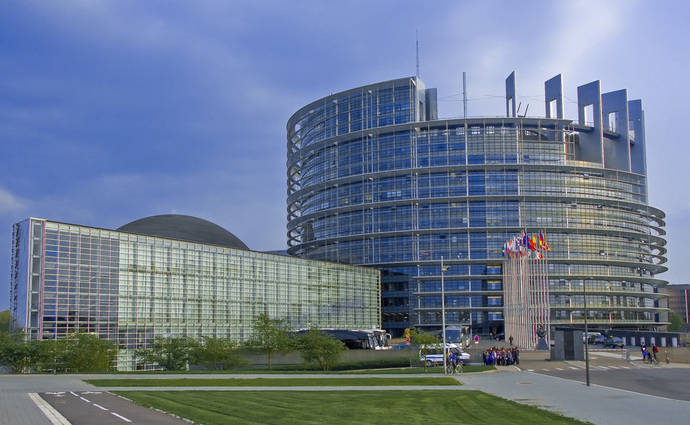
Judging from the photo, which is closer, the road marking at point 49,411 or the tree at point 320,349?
the road marking at point 49,411

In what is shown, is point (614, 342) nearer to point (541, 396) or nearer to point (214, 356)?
point (214, 356)

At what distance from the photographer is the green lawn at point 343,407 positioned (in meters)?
25.2

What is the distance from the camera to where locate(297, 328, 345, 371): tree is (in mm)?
60406

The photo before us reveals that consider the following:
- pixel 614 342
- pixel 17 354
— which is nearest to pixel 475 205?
pixel 614 342

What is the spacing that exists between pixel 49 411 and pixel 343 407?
37.8 feet

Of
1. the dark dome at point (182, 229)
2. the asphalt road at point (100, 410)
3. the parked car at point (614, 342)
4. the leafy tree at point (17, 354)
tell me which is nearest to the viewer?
the asphalt road at point (100, 410)

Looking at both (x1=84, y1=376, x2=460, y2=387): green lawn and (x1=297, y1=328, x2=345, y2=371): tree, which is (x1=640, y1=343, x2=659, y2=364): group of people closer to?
(x1=84, y1=376, x2=460, y2=387): green lawn

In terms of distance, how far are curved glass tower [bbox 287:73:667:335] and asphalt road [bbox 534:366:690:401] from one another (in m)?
73.6

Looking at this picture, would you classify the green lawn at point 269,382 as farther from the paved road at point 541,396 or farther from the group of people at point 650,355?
the group of people at point 650,355

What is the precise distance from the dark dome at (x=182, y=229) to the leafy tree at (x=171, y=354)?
41424mm

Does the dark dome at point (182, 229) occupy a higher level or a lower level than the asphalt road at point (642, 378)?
higher

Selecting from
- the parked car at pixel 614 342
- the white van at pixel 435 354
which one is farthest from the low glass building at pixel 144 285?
the parked car at pixel 614 342

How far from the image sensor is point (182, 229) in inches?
4252

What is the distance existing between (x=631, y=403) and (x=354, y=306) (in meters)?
89.0
